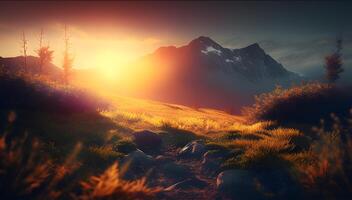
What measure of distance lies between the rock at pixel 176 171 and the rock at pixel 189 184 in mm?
626

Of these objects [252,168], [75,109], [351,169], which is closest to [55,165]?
[252,168]

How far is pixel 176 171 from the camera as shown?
1205 centimetres

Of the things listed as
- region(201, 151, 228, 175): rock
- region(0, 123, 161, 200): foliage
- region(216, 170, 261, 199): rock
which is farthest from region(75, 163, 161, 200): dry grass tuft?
region(201, 151, 228, 175): rock

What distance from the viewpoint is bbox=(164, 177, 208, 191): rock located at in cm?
1047

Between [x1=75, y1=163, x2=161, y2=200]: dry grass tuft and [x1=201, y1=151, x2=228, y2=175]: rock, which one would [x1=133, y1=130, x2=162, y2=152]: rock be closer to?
[x1=201, y1=151, x2=228, y2=175]: rock

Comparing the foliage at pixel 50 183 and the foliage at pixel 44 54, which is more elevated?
the foliage at pixel 44 54

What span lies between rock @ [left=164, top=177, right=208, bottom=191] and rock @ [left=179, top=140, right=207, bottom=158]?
3100mm

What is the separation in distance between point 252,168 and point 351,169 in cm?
276

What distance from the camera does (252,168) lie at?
10922 millimetres

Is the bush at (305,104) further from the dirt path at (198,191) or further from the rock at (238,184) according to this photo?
the rock at (238,184)

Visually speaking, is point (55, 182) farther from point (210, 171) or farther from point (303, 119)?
point (303, 119)

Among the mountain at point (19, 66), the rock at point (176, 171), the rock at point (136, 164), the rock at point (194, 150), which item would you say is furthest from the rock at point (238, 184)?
the mountain at point (19, 66)

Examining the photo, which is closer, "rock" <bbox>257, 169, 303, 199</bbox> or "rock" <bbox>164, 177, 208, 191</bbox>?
"rock" <bbox>257, 169, 303, 199</bbox>

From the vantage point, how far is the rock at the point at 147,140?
16.1 m
